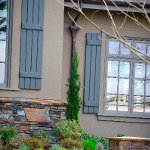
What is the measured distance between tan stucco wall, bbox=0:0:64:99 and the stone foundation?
1.73 metres

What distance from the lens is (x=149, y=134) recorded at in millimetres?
10102

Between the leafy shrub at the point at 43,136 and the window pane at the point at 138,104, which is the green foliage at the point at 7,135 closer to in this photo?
the leafy shrub at the point at 43,136

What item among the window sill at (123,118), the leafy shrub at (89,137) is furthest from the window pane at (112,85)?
the leafy shrub at (89,137)

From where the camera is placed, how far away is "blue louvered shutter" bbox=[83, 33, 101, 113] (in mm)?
9781

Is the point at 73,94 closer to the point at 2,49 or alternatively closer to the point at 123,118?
the point at 2,49

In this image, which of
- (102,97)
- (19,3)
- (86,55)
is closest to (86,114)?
(102,97)

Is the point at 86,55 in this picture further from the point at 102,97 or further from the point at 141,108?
the point at 141,108

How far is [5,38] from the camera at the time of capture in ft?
27.3

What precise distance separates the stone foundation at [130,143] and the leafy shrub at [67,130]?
884mm

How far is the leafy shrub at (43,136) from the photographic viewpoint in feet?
25.5

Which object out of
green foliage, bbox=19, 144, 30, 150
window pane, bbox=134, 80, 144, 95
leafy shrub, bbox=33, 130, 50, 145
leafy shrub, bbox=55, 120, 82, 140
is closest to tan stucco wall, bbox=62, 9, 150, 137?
window pane, bbox=134, 80, 144, 95

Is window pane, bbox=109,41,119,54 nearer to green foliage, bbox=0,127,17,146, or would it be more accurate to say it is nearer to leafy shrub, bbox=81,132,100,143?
leafy shrub, bbox=81,132,100,143

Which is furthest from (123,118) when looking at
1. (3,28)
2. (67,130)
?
(3,28)

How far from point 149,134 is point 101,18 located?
300 centimetres
